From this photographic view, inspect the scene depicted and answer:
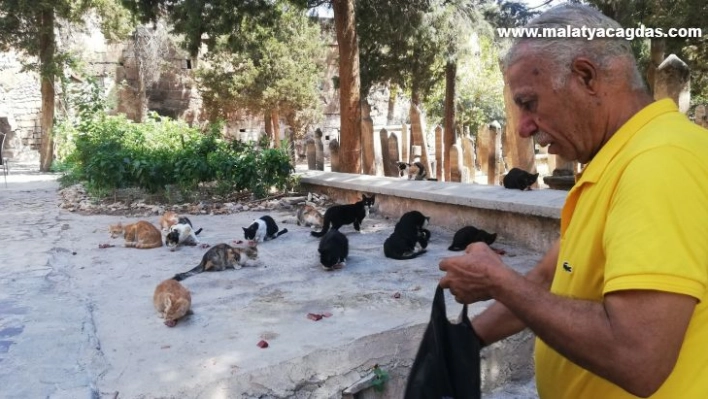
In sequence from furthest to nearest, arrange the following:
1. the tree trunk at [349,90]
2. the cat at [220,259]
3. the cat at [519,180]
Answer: the tree trunk at [349,90], the cat at [519,180], the cat at [220,259]

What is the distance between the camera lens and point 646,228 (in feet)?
3.58

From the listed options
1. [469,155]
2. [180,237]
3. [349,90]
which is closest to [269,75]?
[469,155]

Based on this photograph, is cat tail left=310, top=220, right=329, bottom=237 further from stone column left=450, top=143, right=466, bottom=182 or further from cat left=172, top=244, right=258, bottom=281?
stone column left=450, top=143, right=466, bottom=182

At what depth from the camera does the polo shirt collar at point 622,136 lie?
1316 millimetres

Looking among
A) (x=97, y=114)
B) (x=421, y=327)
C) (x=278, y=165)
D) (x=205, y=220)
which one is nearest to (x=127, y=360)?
(x=421, y=327)

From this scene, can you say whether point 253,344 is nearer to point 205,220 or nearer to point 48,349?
point 48,349

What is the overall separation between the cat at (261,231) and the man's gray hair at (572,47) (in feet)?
17.8

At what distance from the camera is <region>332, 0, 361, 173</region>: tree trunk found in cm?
1141

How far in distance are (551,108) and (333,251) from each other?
149 inches

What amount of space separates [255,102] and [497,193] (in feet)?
74.5

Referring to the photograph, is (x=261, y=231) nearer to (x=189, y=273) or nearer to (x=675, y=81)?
(x=189, y=273)

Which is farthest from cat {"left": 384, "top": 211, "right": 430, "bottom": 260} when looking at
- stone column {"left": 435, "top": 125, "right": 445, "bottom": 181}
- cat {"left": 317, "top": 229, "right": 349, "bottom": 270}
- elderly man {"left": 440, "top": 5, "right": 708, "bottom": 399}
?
stone column {"left": 435, "top": 125, "right": 445, "bottom": 181}

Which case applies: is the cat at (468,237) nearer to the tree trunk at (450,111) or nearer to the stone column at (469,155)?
the stone column at (469,155)

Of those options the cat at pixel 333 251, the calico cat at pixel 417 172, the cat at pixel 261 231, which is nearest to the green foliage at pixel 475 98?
the calico cat at pixel 417 172
